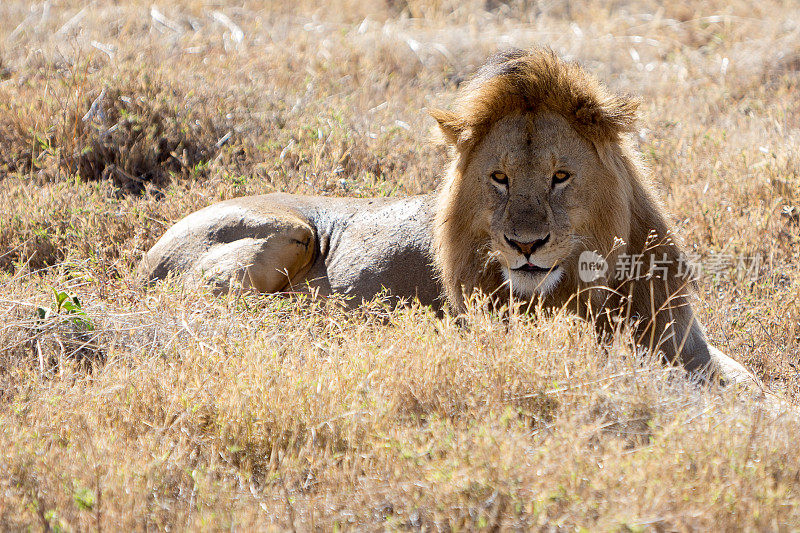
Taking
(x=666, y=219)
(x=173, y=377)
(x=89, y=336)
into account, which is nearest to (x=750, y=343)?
(x=666, y=219)

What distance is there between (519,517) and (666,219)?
2573 mm

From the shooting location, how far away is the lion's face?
4.13 metres

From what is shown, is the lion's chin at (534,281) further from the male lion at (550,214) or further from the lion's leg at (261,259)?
the lion's leg at (261,259)

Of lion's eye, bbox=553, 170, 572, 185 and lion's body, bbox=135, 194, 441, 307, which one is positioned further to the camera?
lion's body, bbox=135, 194, 441, 307

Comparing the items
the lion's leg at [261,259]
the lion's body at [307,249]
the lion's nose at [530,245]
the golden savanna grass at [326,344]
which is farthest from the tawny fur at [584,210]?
the lion's leg at [261,259]

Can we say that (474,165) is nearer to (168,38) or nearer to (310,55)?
(310,55)

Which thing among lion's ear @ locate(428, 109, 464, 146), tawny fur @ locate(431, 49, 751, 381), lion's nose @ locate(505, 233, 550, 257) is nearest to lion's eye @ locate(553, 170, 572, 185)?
tawny fur @ locate(431, 49, 751, 381)

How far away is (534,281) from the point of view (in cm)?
425

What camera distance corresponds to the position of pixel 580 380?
3.54 meters

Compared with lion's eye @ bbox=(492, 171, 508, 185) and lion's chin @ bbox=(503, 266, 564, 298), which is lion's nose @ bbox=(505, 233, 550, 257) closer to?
lion's chin @ bbox=(503, 266, 564, 298)

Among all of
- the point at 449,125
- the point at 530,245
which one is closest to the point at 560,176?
the point at 530,245

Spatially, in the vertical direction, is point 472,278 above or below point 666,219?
below

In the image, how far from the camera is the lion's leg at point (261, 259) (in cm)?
531

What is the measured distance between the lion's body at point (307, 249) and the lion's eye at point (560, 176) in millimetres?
1274
